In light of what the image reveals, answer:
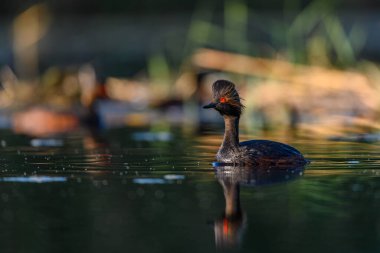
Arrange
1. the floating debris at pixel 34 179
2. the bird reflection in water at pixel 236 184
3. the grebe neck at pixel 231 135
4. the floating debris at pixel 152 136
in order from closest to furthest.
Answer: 1. the bird reflection in water at pixel 236 184
2. the floating debris at pixel 34 179
3. the grebe neck at pixel 231 135
4. the floating debris at pixel 152 136

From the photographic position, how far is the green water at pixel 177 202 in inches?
251

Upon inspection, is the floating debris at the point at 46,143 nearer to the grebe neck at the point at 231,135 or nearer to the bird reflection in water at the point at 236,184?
the grebe neck at the point at 231,135

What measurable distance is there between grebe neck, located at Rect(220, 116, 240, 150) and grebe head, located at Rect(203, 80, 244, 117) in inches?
3.2

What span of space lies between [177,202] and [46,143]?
5142 mm

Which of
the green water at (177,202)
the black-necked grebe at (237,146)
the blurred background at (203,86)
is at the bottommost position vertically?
the green water at (177,202)

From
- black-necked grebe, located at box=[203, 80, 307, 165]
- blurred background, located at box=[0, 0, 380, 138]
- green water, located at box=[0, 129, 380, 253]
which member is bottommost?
green water, located at box=[0, 129, 380, 253]

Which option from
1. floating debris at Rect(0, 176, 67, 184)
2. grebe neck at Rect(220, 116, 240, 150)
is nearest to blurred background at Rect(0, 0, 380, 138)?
grebe neck at Rect(220, 116, 240, 150)

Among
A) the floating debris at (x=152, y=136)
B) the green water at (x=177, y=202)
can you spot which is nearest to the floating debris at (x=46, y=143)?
the green water at (x=177, y=202)

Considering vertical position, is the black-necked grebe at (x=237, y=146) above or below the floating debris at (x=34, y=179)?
above

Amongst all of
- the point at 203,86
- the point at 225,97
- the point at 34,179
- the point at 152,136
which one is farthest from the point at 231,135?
the point at 203,86

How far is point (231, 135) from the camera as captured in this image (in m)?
10.1

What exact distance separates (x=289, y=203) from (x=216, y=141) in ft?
16.6

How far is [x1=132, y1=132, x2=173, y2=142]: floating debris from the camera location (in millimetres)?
13000

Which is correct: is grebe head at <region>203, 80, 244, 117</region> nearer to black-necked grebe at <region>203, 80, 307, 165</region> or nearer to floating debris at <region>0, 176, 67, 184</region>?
black-necked grebe at <region>203, 80, 307, 165</region>
